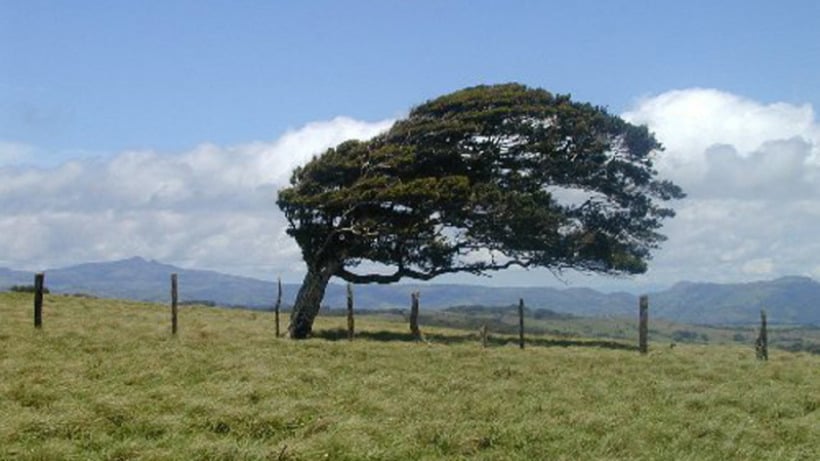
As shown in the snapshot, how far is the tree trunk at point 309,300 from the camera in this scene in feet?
139

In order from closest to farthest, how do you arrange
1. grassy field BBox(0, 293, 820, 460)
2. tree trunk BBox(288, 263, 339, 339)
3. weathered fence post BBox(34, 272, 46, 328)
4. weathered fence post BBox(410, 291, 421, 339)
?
grassy field BBox(0, 293, 820, 460) < weathered fence post BBox(34, 272, 46, 328) < weathered fence post BBox(410, 291, 421, 339) < tree trunk BBox(288, 263, 339, 339)

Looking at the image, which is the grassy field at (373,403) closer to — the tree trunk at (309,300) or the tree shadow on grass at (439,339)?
the tree shadow on grass at (439,339)

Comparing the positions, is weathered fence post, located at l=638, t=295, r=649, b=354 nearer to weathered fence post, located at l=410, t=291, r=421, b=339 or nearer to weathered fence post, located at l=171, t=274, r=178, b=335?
weathered fence post, located at l=410, t=291, r=421, b=339

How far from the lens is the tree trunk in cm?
4244

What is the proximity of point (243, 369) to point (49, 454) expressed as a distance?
8.82 meters

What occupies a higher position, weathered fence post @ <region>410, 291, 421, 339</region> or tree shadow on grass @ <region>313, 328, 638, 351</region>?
weathered fence post @ <region>410, 291, 421, 339</region>

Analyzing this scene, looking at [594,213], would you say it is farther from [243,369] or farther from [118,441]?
[118,441]

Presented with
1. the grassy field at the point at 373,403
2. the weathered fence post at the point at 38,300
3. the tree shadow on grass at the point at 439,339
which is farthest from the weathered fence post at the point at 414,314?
the weathered fence post at the point at 38,300

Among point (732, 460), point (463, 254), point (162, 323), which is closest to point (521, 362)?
point (732, 460)

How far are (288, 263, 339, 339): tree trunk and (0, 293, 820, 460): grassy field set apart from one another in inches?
467

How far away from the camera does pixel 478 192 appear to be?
40.9 metres

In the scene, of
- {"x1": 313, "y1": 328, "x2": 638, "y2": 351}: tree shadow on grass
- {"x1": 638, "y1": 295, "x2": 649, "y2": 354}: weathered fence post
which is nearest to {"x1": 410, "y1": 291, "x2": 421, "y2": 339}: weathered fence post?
{"x1": 313, "y1": 328, "x2": 638, "y2": 351}: tree shadow on grass

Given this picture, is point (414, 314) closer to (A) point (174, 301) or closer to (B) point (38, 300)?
(A) point (174, 301)

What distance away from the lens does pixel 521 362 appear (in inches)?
1115
